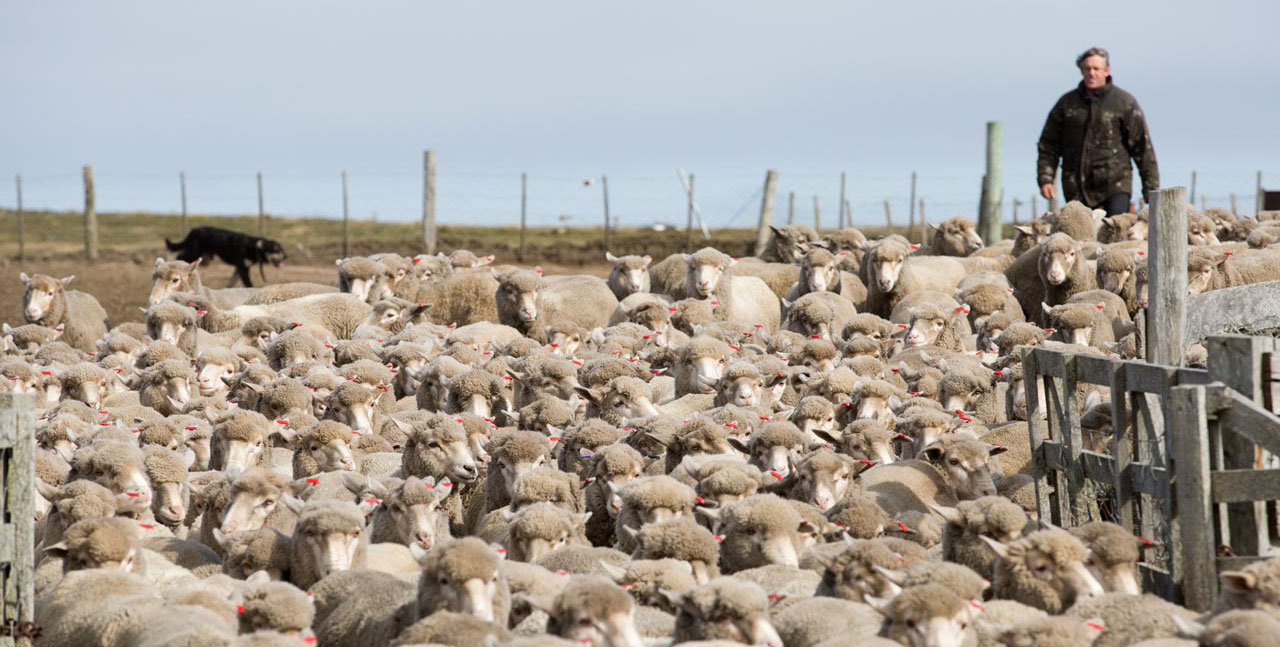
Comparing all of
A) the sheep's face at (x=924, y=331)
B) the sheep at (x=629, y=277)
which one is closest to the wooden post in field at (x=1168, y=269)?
the sheep's face at (x=924, y=331)

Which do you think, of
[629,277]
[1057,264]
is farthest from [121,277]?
[1057,264]

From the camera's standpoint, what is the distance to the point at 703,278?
15398 mm

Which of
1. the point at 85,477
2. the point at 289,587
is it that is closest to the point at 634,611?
the point at 289,587

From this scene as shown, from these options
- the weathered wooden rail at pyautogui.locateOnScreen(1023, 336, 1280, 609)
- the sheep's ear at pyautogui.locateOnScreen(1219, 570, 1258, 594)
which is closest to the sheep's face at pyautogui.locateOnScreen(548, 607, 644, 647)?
the sheep's ear at pyautogui.locateOnScreen(1219, 570, 1258, 594)

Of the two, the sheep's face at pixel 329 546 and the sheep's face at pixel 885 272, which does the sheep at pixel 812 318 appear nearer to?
the sheep's face at pixel 885 272

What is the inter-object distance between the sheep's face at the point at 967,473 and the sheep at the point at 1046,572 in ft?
7.01

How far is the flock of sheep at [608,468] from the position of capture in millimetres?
5402

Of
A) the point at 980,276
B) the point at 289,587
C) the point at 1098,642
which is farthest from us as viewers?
the point at 980,276

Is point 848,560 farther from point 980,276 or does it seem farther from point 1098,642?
point 980,276

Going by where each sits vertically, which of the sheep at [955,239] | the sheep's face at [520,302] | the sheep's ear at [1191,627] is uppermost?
the sheep at [955,239]

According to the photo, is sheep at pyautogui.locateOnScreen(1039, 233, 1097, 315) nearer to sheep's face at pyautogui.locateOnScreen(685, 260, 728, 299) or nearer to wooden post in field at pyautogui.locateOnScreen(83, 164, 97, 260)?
sheep's face at pyautogui.locateOnScreen(685, 260, 728, 299)

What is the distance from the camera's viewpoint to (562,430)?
9.26 metres

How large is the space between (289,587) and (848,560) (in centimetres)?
208

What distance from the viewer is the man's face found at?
15.5 metres
